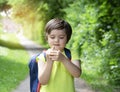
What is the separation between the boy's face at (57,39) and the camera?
10.0 feet

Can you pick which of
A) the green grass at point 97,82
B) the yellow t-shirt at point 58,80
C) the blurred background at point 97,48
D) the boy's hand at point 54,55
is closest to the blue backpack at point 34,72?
the yellow t-shirt at point 58,80

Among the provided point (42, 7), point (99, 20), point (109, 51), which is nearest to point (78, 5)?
point (99, 20)

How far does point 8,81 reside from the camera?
39.0 feet

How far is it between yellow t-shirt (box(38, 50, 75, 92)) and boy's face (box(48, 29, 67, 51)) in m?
0.13

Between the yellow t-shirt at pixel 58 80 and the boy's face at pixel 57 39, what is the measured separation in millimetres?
126

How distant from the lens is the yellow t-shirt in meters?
3.07

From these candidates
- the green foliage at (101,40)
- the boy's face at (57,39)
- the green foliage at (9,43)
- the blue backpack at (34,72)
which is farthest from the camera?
the green foliage at (9,43)

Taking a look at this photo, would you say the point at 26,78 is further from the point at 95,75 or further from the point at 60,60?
the point at 60,60

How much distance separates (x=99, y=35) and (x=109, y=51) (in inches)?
112

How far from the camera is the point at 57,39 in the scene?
3064 millimetres

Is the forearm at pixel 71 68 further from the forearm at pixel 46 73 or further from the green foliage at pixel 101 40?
the green foliage at pixel 101 40

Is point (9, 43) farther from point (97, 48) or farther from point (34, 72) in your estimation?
point (34, 72)

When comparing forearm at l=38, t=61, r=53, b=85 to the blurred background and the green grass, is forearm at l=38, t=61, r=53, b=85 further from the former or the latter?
the green grass

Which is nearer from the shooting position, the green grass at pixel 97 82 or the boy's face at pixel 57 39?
the boy's face at pixel 57 39
